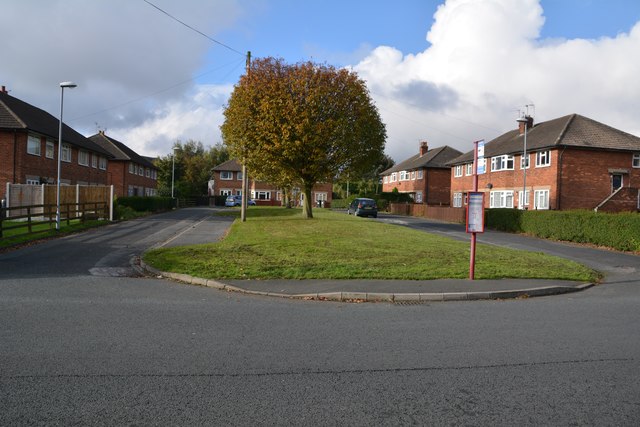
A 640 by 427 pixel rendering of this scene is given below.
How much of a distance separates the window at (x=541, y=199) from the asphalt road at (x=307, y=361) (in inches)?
1118

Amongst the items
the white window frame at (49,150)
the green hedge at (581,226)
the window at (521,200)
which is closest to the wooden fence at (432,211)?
the window at (521,200)

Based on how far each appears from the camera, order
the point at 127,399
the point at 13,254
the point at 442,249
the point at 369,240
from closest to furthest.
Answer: the point at 127,399 → the point at 13,254 → the point at 442,249 → the point at 369,240

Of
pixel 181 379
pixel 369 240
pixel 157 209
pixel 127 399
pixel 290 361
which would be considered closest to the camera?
pixel 127 399

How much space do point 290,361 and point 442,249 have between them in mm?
11377

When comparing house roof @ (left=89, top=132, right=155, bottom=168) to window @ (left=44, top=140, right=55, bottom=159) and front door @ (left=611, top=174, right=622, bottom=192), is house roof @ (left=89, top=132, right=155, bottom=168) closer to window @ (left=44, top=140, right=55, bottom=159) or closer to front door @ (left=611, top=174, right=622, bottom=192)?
window @ (left=44, top=140, right=55, bottom=159)

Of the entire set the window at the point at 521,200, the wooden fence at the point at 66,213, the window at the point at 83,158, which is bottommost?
the wooden fence at the point at 66,213

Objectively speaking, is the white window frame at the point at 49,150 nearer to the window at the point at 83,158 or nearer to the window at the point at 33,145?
the window at the point at 33,145

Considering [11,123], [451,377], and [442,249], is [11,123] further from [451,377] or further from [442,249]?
[451,377]

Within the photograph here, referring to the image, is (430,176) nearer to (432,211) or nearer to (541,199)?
(432,211)

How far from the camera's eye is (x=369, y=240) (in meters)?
18.0

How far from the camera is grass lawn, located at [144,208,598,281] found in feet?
37.9

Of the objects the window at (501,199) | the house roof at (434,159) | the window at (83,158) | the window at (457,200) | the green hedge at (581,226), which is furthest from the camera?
the house roof at (434,159)

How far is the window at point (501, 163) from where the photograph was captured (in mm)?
40375

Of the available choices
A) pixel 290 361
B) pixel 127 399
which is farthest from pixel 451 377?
pixel 127 399
